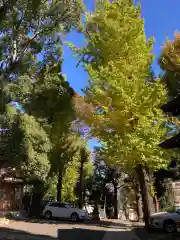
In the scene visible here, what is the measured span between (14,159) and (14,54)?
646 cm

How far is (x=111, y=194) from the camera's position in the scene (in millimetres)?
42375

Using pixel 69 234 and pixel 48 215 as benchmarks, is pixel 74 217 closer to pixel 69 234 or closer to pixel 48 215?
pixel 48 215

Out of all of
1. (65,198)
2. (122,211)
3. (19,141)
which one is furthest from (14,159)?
(122,211)

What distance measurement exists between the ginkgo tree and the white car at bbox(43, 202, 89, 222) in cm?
993

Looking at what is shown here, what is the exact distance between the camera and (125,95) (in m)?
12.4

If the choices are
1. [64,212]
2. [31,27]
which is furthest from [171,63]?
[64,212]

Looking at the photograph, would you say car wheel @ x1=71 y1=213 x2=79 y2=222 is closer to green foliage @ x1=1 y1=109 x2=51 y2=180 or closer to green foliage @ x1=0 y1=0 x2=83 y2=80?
green foliage @ x1=1 y1=109 x2=51 y2=180

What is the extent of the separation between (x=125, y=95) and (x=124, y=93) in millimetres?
121

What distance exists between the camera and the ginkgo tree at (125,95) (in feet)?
39.9

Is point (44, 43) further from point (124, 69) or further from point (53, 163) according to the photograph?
point (53, 163)

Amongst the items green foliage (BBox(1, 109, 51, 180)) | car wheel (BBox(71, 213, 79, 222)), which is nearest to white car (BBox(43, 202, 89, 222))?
car wheel (BBox(71, 213, 79, 222))

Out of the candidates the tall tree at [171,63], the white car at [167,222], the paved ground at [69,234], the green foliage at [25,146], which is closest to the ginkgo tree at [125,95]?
the white car at [167,222]

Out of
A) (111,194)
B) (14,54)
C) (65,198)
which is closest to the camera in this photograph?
(14,54)

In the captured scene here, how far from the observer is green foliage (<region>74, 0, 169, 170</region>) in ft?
39.9
